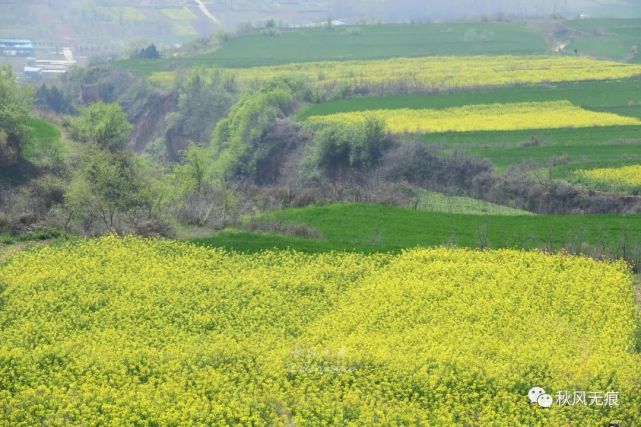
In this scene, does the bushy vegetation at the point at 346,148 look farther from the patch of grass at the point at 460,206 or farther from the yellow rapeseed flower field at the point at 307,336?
the yellow rapeseed flower field at the point at 307,336

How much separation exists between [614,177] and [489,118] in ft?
61.7

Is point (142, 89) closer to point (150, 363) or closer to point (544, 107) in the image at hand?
point (544, 107)

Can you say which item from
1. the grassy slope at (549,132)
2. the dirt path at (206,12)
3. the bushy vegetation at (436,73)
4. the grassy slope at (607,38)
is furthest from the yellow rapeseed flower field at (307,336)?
the dirt path at (206,12)

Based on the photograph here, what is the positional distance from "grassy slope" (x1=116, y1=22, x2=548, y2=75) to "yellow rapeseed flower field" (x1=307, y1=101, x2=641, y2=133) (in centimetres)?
3368

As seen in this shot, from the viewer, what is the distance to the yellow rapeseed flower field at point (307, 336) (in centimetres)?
2745

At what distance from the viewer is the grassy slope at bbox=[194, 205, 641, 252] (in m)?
42.9

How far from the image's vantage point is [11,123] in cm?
5744

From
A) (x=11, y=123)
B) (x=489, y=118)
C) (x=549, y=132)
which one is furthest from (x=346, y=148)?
(x=11, y=123)

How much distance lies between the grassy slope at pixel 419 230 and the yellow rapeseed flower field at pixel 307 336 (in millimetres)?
1762

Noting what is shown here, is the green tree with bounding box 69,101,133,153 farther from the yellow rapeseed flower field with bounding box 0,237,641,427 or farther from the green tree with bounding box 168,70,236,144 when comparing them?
the green tree with bounding box 168,70,236,144

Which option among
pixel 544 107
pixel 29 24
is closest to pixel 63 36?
pixel 29 24

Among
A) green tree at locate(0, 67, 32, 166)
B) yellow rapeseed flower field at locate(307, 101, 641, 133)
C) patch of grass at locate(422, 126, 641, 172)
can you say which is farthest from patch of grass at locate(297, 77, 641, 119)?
green tree at locate(0, 67, 32, 166)

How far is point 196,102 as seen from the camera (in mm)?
87375

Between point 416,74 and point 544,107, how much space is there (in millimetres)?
20136
